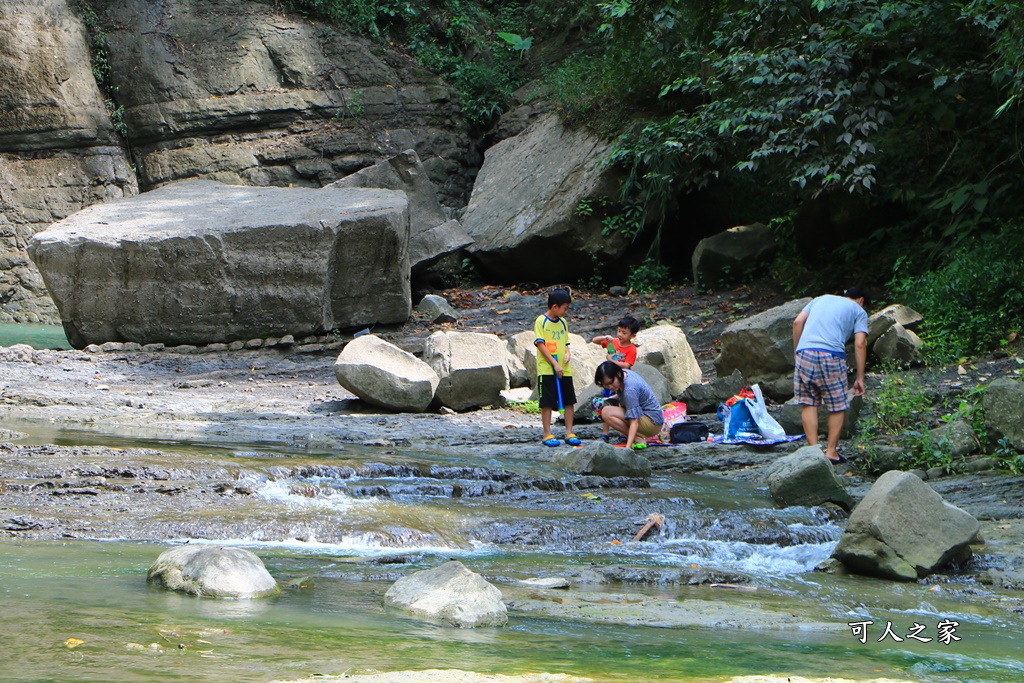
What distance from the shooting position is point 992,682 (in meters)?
3.33

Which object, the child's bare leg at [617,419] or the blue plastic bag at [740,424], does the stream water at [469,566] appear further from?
the blue plastic bag at [740,424]

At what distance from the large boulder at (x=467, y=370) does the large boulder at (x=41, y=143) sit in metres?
9.66

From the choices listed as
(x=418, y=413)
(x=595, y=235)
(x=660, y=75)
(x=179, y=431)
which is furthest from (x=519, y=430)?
(x=660, y=75)

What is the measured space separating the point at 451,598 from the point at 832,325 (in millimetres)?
4873

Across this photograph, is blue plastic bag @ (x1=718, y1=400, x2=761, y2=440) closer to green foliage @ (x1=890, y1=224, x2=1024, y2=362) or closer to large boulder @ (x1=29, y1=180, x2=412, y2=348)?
green foliage @ (x1=890, y1=224, x2=1024, y2=362)

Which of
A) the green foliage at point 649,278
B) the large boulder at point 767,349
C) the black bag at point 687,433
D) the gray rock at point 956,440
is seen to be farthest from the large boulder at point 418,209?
the gray rock at point 956,440

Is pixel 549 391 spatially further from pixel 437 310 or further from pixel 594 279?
pixel 594 279

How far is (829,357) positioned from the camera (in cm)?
779

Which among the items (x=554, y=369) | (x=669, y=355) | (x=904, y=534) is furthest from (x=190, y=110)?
(x=904, y=534)

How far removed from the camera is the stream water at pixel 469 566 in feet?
10.6

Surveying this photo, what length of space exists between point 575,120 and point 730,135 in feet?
14.1

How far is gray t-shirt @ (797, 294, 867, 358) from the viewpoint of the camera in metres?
7.82

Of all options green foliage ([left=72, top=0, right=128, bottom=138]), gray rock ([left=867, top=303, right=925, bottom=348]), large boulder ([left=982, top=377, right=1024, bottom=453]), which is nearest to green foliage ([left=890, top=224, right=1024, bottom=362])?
gray rock ([left=867, top=303, right=925, bottom=348])

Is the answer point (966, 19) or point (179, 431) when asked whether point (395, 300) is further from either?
point (966, 19)
